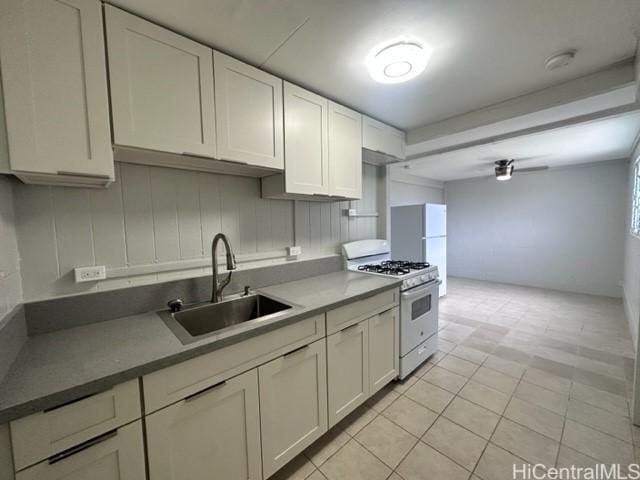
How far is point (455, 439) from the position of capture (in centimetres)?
154

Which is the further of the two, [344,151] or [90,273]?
[344,151]

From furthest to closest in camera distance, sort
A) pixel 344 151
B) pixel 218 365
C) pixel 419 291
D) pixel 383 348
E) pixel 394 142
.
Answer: pixel 394 142 < pixel 419 291 < pixel 344 151 < pixel 383 348 < pixel 218 365

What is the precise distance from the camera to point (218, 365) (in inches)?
41.1

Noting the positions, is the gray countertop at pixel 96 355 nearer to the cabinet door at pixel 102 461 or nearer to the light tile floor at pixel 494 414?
the cabinet door at pixel 102 461

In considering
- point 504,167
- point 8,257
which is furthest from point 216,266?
point 504,167

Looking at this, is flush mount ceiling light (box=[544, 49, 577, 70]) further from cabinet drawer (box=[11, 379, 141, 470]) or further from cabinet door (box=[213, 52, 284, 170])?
cabinet drawer (box=[11, 379, 141, 470])

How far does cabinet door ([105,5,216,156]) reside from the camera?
1080 mm

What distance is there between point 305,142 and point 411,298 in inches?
58.4

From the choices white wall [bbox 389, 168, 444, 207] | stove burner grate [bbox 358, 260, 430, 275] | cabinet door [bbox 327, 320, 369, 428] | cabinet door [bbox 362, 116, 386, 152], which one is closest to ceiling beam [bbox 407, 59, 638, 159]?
cabinet door [bbox 362, 116, 386, 152]

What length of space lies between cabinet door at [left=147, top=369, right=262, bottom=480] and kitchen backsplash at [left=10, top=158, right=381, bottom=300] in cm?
77

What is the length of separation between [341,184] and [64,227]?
1.69 m

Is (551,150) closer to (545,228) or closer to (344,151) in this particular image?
(545,228)

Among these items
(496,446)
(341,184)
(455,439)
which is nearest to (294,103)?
(341,184)

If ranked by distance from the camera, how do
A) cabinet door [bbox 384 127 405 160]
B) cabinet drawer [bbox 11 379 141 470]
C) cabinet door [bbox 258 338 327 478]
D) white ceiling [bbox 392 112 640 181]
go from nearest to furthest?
1. cabinet drawer [bbox 11 379 141 470]
2. cabinet door [bbox 258 338 327 478]
3. cabinet door [bbox 384 127 405 160]
4. white ceiling [bbox 392 112 640 181]
